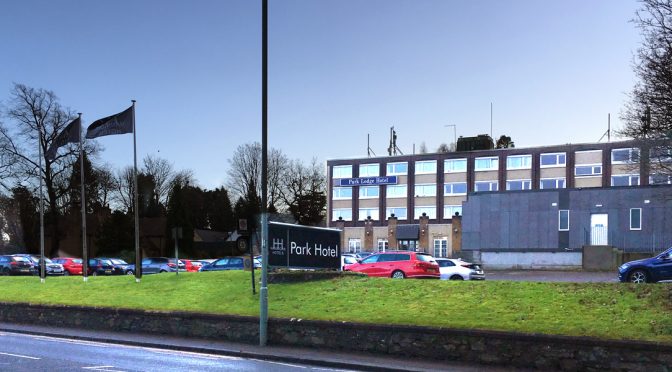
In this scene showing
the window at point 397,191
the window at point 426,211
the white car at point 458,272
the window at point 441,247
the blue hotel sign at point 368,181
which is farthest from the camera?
the blue hotel sign at point 368,181

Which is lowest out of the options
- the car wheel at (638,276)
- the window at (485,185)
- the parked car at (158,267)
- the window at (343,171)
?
the parked car at (158,267)

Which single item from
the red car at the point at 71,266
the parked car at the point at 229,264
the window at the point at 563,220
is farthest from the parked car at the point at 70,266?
the window at the point at 563,220

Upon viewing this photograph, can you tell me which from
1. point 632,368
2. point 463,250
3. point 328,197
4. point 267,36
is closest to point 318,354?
A: point 632,368

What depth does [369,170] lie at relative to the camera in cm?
8788

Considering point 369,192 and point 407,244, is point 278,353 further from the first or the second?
point 369,192

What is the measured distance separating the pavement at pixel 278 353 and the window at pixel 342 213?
223ft

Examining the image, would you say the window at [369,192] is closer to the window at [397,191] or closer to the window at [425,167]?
the window at [397,191]

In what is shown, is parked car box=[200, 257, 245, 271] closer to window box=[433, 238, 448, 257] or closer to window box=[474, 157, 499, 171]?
window box=[433, 238, 448, 257]

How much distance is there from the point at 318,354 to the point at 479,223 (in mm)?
37741

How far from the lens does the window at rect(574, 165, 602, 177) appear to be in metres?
76.8

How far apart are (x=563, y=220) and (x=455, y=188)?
34093mm

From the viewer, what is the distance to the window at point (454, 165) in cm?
8331

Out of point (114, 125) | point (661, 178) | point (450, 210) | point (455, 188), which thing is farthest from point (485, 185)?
point (114, 125)

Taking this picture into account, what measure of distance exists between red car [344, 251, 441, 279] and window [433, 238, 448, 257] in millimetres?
50835
